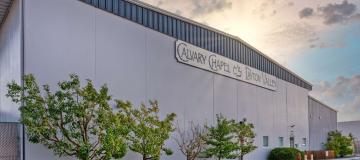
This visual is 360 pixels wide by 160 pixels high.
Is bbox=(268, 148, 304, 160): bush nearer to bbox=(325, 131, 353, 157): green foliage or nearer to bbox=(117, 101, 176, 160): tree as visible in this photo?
bbox=(325, 131, 353, 157): green foliage

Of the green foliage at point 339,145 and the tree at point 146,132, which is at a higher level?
the tree at point 146,132

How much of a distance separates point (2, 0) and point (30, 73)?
4.87 metres

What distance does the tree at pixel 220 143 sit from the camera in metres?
24.5

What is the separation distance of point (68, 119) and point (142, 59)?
7184mm

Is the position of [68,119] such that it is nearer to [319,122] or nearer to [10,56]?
[10,56]

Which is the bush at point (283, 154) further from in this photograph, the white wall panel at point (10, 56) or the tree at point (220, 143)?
the white wall panel at point (10, 56)

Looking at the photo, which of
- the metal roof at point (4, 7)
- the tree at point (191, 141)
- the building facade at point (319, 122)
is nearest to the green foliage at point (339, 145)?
the building facade at point (319, 122)

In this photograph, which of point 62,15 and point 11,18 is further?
point 11,18

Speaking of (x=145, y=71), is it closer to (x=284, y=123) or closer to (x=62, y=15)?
(x=62, y=15)

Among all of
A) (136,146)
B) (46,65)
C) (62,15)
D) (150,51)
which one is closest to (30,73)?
(46,65)

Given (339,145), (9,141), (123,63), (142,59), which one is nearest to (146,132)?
(123,63)

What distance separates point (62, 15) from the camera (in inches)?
710

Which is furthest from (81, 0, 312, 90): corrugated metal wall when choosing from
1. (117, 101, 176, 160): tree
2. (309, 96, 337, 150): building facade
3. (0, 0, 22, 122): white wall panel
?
(309, 96, 337, 150): building facade

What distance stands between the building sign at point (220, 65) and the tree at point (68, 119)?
30.4ft
